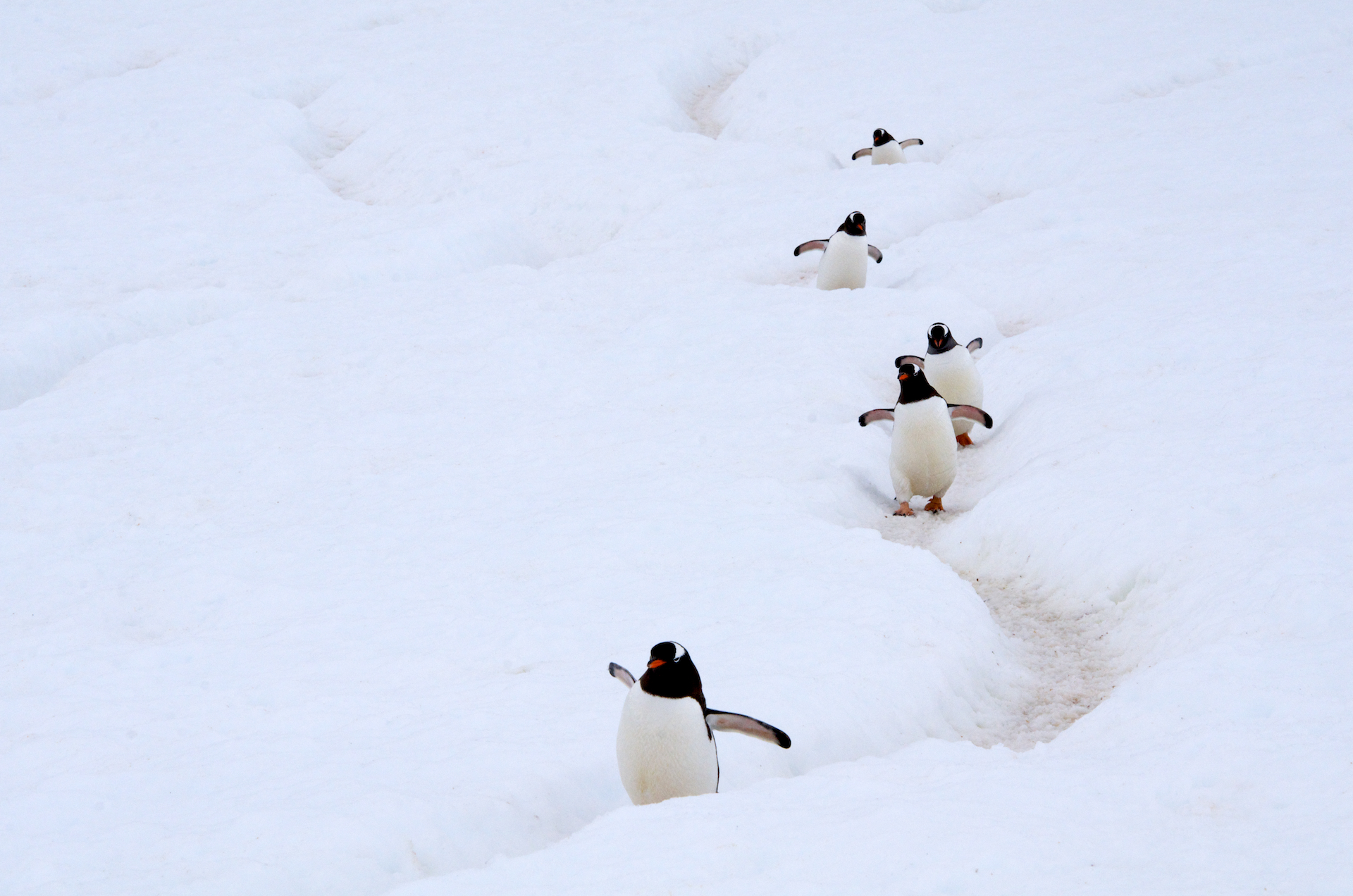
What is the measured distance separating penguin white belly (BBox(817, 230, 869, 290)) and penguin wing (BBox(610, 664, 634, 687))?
7.67 metres

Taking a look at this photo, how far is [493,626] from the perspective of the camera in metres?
6.25

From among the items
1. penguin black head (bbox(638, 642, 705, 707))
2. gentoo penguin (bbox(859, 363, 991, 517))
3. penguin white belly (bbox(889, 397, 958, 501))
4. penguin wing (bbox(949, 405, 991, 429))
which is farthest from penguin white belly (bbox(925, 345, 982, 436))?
penguin black head (bbox(638, 642, 705, 707))

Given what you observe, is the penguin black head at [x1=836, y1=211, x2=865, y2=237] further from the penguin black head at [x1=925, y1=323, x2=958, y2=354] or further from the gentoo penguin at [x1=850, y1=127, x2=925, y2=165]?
the gentoo penguin at [x1=850, y1=127, x2=925, y2=165]

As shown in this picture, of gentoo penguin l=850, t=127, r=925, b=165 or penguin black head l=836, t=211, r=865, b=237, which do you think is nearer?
penguin black head l=836, t=211, r=865, b=237

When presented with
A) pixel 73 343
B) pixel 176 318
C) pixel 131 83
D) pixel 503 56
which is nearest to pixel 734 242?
pixel 176 318

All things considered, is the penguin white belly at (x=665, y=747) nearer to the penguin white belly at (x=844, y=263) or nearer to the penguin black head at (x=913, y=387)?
the penguin black head at (x=913, y=387)

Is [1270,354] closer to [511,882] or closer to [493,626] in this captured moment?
[493,626]

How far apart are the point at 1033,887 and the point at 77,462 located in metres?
8.65

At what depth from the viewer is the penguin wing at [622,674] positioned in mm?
5090

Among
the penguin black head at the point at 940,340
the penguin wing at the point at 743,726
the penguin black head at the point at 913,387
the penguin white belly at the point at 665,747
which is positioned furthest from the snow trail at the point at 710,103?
the penguin white belly at the point at 665,747

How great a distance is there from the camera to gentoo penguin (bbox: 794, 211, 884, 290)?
11.7 m

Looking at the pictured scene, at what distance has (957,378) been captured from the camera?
352 inches

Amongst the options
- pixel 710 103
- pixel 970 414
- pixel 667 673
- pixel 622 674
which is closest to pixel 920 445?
pixel 970 414

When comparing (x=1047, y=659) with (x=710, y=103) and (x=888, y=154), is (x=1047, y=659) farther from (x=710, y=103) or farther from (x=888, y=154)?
(x=710, y=103)
